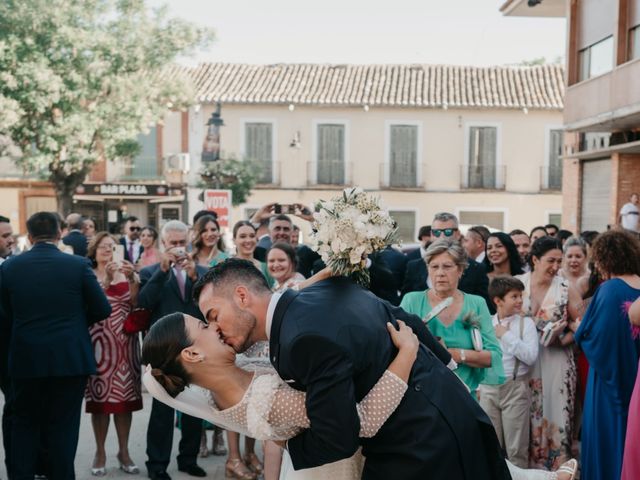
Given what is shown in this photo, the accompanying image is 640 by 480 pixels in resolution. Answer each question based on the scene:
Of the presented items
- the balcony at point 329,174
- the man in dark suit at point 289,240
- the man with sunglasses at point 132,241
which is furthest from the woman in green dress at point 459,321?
the balcony at point 329,174

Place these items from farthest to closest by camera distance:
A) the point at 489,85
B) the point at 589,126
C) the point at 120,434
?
the point at 489,85 < the point at 589,126 < the point at 120,434

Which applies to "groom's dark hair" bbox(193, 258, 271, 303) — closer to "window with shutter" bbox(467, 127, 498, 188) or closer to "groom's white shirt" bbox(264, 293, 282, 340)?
"groom's white shirt" bbox(264, 293, 282, 340)

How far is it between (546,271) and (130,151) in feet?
Result: 75.3

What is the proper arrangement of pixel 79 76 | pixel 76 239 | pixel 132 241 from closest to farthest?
1. pixel 76 239
2. pixel 132 241
3. pixel 79 76

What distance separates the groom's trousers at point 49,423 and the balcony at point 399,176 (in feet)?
91.5

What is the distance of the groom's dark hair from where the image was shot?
2.96m

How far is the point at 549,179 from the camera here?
33125mm

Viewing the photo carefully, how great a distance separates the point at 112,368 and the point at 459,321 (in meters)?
2.87

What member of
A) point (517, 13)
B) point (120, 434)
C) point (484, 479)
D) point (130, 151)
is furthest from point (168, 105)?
point (484, 479)

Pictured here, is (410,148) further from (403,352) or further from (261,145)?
(403,352)

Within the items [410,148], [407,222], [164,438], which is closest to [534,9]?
[410,148]

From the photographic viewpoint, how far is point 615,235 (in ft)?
17.6

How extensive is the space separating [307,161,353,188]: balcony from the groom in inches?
1180

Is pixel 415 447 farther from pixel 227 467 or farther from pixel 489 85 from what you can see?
pixel 489 85
